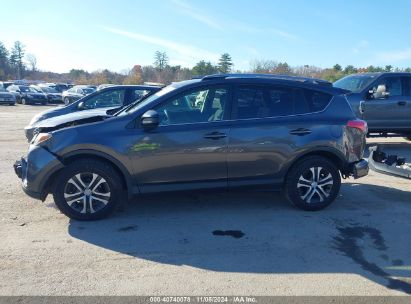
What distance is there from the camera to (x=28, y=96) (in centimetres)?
3225

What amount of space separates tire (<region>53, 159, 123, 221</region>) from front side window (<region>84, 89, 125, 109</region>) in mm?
5184

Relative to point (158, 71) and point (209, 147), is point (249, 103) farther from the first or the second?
point (158, 71)

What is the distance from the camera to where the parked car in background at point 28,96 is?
3234 cm

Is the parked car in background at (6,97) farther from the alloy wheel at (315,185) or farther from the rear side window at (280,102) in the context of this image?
the alloy wheel at (315,185)

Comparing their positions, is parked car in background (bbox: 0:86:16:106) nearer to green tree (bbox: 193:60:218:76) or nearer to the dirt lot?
the dirt lot

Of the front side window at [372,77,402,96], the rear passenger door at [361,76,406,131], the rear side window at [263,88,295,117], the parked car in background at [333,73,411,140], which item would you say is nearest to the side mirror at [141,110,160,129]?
the rear side window at [263,88,295,117]

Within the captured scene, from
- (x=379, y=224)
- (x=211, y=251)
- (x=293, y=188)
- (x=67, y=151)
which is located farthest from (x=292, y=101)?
(x=67, y=151)

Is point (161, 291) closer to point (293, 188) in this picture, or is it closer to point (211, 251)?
point (211, 251)

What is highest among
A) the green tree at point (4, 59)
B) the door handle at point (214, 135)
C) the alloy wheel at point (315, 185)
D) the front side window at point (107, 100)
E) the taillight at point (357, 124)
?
the green tree at point (4, 59)

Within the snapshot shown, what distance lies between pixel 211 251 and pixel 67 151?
2064mm

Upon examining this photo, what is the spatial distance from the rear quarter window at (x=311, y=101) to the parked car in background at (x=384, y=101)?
16.2ft

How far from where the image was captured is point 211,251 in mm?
4055

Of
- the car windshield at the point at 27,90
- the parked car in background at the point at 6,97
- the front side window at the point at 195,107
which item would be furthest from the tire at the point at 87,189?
the car windshield at the point at 27,90

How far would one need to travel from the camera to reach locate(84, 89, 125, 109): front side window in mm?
9648
